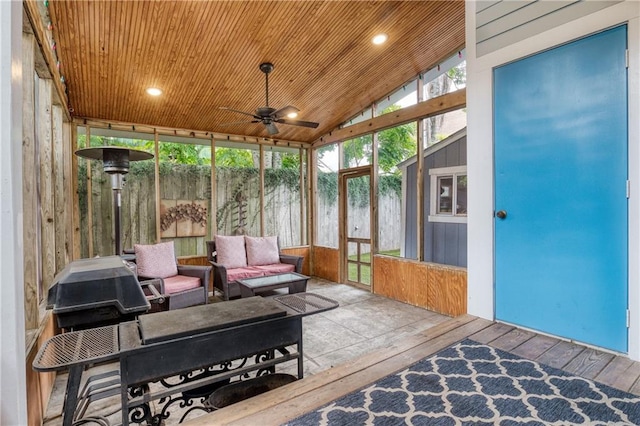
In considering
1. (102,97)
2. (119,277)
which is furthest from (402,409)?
(102,97)

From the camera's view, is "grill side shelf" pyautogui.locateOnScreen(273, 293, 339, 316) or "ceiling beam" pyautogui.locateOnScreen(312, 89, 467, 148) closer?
"grill side shelf" pyautogui.locateOnScreen(273, 293, 339, 316)

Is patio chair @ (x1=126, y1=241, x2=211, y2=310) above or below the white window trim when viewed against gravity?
below

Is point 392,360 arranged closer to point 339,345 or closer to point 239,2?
point 339,345

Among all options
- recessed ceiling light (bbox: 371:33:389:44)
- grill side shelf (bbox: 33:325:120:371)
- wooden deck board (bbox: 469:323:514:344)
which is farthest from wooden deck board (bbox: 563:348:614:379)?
recessed ceiling light (bbox: 371:33:389:44)

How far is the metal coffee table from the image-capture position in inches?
161

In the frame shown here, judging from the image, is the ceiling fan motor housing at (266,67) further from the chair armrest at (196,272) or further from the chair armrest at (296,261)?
the chair armrest at (296,261)

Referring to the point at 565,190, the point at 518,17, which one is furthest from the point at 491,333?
the point at 518,17

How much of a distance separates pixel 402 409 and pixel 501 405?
48 cm

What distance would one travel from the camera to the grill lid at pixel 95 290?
180cm

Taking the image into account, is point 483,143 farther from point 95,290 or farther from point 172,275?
point 172,275

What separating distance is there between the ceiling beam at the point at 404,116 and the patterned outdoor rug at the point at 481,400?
3186 mm

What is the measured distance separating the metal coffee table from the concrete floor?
0.55 meters

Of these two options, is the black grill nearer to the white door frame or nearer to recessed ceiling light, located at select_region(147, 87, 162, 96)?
the white door frame

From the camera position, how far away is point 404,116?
15.6 ft
